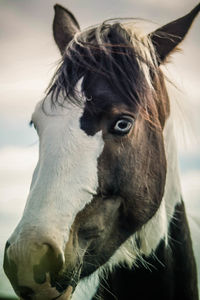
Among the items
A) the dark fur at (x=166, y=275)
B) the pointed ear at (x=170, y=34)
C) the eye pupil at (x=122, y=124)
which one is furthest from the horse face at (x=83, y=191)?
the pointed ear at (x=170, y=34)

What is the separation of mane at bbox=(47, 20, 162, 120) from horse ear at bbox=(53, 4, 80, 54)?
13.8 inches

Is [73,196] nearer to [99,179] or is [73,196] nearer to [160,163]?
[99,179]

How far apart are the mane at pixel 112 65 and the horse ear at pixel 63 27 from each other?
1.15ft

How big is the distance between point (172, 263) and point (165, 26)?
1504mm

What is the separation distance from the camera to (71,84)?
1951 mm

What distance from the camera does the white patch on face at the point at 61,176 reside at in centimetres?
152

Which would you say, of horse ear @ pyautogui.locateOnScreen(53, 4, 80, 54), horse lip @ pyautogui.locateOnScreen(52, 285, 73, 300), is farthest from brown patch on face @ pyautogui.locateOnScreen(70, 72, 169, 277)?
horse ear @ pyautogui.locateOnScreen(53, 4, 80, 54)

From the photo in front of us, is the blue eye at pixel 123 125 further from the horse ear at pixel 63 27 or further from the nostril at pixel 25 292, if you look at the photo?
the horse ear at pixel 63 27

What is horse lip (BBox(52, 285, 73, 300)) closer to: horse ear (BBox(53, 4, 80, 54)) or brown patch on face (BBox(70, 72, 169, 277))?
brown patch on face (BBox(70, 72, 169, 277))

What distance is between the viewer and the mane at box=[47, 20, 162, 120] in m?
1.97

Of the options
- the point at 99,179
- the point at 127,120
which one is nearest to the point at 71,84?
the point at 127,120

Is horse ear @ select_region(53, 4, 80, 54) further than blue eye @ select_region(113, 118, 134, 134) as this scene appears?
Yes

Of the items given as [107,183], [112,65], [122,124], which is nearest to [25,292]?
[107,183]

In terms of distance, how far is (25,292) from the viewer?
1.51 m
